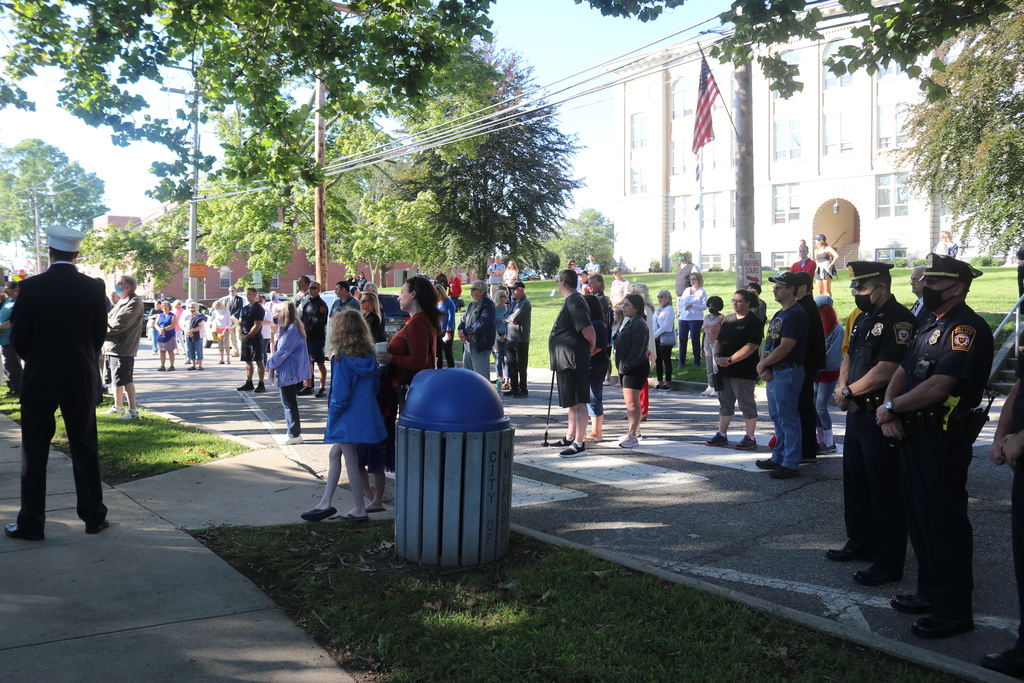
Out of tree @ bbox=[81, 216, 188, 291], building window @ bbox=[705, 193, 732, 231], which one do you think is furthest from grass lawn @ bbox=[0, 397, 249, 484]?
building window @ bbox=[705, 193, 732, 231]

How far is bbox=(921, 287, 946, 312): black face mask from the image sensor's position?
4.07 meters

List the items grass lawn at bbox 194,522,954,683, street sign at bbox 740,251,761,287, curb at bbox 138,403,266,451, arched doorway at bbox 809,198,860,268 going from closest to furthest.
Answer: grass lawn at bbox 194,522,954,683, curb at bbox 138,403,266,451, street sign at bbox 740,251,761,287, arched doorway at bbox 809,198,860,268

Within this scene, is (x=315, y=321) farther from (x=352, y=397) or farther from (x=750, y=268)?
(x=352, y=397)

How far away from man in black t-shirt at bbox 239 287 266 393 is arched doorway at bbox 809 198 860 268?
40.8m

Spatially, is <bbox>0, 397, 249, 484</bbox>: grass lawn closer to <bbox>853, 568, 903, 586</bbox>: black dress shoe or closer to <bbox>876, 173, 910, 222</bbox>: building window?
<bbox>853, 568, 903, 586</bbox>: black dress shoe

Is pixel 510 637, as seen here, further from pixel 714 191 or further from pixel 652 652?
pixel 714 191

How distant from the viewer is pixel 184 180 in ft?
36.0

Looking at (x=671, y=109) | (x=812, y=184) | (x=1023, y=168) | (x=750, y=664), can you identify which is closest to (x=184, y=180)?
(x=750, y=664)

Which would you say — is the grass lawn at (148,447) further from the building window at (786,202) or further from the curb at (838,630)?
the building window at (786,202)

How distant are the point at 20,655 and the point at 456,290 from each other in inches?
885

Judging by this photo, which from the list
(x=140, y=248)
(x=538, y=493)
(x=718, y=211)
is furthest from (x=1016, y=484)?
(x=718, y=211)

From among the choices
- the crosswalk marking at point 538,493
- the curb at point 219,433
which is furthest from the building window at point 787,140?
the crosswalk marking at point 538,493

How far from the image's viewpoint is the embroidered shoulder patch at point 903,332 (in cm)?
485

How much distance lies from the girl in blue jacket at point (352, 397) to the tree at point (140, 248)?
138 feet
